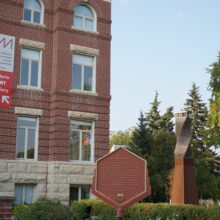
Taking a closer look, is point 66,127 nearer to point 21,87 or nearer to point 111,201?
point 21,87

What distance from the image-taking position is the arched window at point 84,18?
23516 millimetres

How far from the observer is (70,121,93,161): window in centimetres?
2222

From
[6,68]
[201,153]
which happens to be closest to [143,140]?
[201,153]

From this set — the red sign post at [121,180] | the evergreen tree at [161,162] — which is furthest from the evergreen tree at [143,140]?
the red sign post at [121,180]

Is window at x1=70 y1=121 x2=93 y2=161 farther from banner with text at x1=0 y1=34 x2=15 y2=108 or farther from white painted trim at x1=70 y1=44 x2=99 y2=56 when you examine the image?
white painted trim at x1=70 y1=44 x2=99 y2=56

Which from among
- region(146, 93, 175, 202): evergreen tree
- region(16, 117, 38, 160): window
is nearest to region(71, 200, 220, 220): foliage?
region(16, 117, 38, 160): window

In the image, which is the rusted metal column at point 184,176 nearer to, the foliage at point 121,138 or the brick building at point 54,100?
the brick building at point 54,100

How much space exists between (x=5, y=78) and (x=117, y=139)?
1520 inches

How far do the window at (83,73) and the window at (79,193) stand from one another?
5335 mm

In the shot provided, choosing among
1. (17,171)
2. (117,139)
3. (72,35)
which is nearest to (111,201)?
(17,171)

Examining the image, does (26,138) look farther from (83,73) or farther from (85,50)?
(85,50)

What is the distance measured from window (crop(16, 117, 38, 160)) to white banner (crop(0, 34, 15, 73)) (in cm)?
268

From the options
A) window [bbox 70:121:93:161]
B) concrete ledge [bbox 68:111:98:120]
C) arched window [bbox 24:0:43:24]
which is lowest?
window [bbox 70:121:93:161]

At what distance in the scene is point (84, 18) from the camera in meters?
23.8
